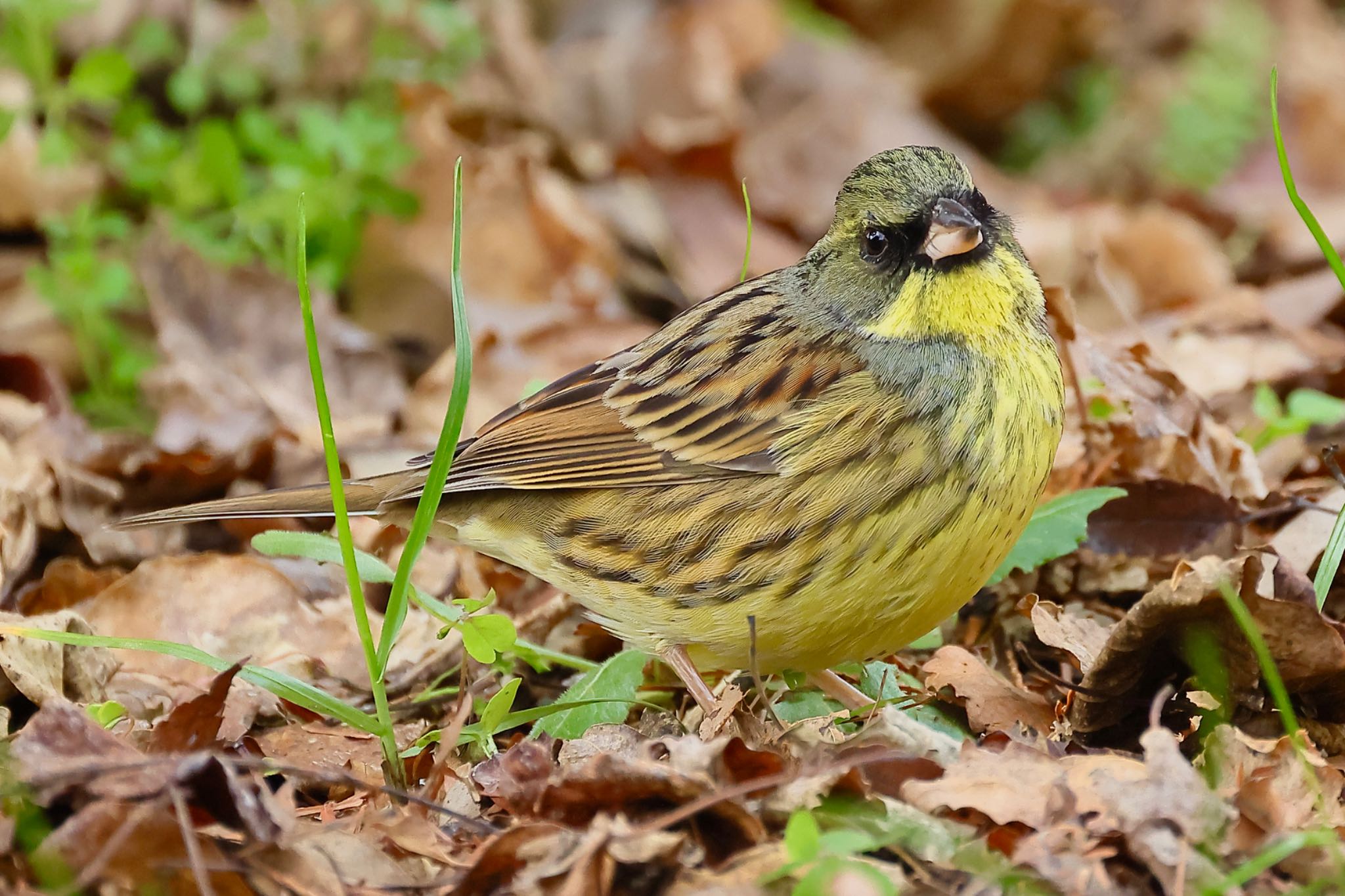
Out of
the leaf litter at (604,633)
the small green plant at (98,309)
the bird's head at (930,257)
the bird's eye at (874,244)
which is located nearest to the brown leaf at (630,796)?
the leaf litter at (604,633)

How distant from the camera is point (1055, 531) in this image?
3896 millimetres

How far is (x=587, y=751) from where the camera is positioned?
10.8ft

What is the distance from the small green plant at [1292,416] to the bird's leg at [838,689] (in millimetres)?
1567

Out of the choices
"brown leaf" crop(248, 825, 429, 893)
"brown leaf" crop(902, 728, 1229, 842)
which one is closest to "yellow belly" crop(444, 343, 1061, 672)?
"brown leaf" crop(902, 728, 1229, 842)

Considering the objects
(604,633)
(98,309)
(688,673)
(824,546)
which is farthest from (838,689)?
(98,309)

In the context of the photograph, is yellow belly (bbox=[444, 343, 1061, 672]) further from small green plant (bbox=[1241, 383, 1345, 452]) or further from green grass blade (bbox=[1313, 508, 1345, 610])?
small green plant (bbox=[1241, 383, 1345, 452])

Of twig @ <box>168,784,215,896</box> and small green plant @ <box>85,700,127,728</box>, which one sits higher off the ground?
twig @ <box>168,784,215,896</box>

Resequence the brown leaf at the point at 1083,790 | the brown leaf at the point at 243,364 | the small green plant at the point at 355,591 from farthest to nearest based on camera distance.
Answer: the brown leaf at the point at 243,364
the small green plant at the point at 355,591
the brown leaf at the point at 1083,790

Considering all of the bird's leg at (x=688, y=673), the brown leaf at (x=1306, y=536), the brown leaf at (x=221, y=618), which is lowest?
the brown leaf at (x=221, y=618)

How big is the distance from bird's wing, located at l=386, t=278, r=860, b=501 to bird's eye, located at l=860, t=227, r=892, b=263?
0.24 meters

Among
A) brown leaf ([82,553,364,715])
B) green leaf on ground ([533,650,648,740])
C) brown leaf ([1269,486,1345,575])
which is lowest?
brown leaf ([82,553,364,715])

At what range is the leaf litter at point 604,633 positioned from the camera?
9.07 feet

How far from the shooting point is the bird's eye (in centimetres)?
381

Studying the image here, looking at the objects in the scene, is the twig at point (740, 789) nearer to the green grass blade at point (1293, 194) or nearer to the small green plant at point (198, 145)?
the green grass blade at point (1293, 194)
